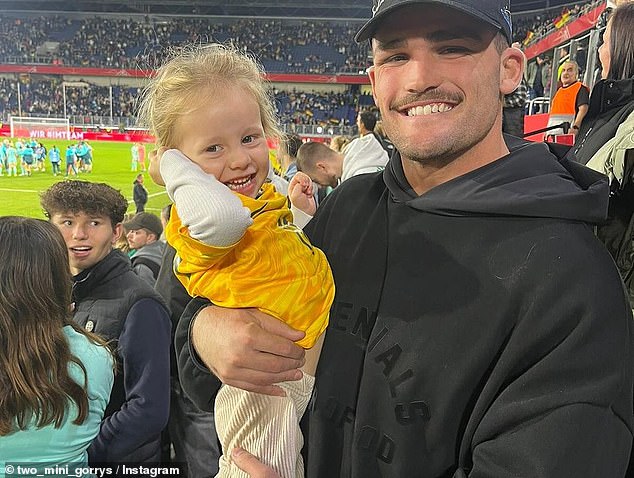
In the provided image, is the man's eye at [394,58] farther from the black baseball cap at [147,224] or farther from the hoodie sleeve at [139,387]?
the black baseball cap at [147,224]

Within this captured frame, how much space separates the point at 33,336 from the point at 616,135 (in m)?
2.11

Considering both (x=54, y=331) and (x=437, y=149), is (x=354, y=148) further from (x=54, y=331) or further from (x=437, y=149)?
(x=437, y=149)

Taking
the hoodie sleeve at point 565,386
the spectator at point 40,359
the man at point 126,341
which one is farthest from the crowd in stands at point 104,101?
the hoodie sleeve at point 565,386

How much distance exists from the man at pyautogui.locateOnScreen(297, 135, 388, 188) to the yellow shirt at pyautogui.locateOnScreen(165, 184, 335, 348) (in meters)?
3.02

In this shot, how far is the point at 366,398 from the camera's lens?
1.20 m

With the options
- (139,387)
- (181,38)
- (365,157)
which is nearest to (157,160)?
(139,387)

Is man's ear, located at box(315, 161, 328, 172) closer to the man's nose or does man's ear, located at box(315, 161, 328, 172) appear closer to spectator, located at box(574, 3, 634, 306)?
the man's nose

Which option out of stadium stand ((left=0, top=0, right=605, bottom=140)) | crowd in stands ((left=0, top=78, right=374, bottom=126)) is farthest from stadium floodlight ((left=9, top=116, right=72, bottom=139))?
crowd in stands ((left=0, top=78, right=374, bottom=126))

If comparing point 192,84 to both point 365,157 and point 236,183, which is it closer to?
point 236,183

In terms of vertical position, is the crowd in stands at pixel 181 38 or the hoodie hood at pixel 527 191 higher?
the crowd in stands at pixel 181 38

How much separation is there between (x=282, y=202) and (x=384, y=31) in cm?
50

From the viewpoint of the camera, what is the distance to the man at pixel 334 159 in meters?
4.36

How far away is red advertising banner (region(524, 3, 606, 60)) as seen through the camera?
1006 centimetres

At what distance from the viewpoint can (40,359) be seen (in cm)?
193
